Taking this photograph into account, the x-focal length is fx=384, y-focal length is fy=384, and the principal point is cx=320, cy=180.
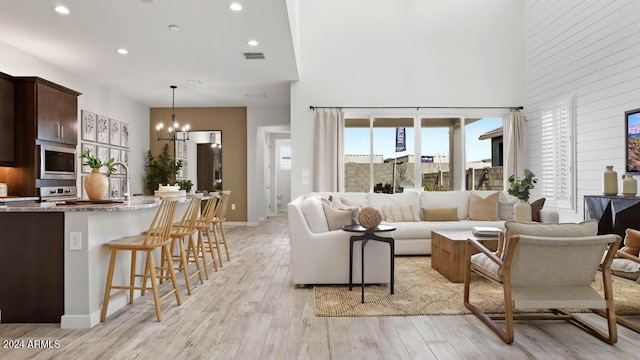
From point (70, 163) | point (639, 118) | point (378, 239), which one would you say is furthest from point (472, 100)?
point (70, 163)

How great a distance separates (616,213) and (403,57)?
13.1ft

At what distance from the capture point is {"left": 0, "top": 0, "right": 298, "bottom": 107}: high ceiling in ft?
12.7

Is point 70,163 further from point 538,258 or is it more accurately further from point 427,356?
point 538,258

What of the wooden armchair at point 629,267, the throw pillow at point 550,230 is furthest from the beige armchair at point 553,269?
the wooden armchair at point 629,267

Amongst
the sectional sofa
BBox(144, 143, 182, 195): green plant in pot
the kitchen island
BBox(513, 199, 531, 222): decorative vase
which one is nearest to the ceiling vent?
the sectional sofa

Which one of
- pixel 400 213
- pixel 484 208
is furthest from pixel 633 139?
pixel 400 213

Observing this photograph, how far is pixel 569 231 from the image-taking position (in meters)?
2.47

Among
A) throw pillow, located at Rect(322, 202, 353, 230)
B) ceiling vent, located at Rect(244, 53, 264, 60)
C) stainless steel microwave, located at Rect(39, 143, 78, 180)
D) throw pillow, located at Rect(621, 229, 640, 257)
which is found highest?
ceiling vent, located at Rect(244, 53, 264, 60)

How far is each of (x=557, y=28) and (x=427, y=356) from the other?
5.86m

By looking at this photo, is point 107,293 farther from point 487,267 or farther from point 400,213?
point 400,213

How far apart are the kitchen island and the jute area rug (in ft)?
5.76

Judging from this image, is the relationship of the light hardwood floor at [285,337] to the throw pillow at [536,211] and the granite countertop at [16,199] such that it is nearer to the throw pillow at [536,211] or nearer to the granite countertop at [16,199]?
the granite countertop at [16,199]

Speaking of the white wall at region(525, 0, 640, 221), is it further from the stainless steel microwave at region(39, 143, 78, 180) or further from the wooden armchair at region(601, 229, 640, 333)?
the stainless steel microwave at region(39, 143, 78, 180)

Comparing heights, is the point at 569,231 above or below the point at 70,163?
below
